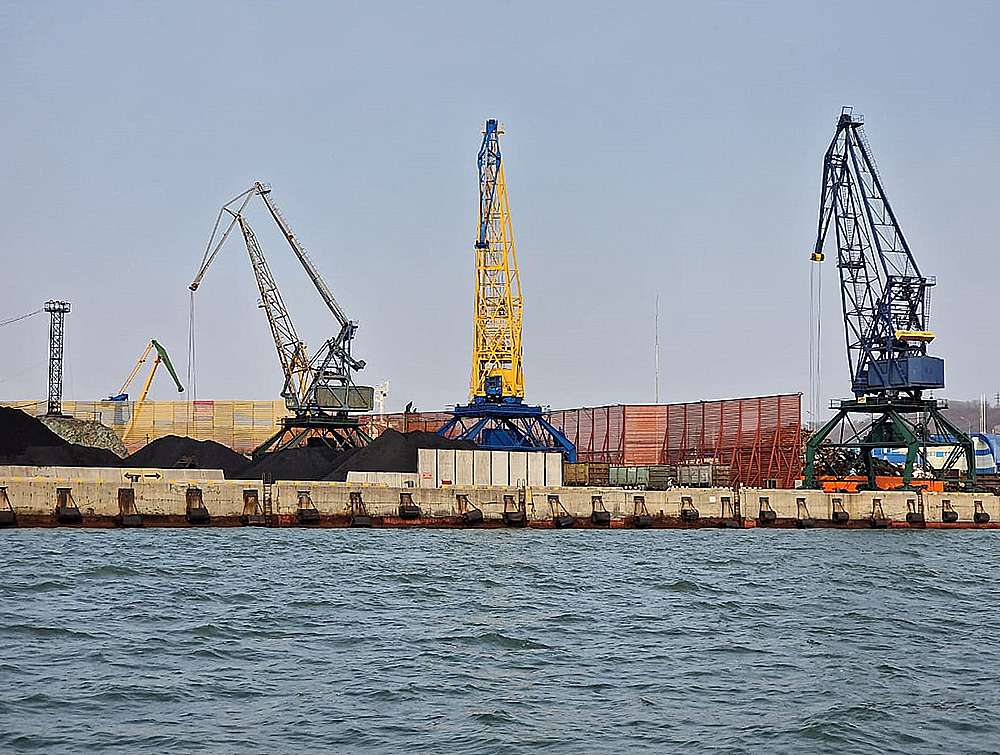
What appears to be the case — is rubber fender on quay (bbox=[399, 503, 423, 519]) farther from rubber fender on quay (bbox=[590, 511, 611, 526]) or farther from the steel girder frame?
the steel girder frame

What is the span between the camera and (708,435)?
91.5m

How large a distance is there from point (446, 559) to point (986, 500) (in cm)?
4086

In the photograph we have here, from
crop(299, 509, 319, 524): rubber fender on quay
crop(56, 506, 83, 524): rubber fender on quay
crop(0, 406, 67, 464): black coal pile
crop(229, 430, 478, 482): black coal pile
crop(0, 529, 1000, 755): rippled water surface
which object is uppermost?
crop(0, 406, 67, 464): black coal pile

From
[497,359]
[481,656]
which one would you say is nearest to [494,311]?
[497,359]

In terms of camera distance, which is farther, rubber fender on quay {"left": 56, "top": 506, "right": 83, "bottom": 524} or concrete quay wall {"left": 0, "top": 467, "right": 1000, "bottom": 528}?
concrete quay wall {"left": 0, "top": 467, "right": 1000, "bottom": 528}

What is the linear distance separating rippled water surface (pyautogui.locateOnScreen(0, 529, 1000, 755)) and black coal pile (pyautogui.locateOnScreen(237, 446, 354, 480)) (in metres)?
32.5

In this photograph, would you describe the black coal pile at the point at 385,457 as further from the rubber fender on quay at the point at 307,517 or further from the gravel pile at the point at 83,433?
the gravel pile at the point at 83,433

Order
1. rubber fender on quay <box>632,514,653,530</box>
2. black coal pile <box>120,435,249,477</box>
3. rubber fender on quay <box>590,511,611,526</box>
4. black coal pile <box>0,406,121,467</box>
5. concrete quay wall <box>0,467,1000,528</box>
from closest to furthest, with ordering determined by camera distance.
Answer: concrete quay wall <box>0,467,1000,528</box>, rubber fender on quay <box>590,511,611,526</box>, rubber fender on quay <box>632,514,653,530</box>, black coal pile <box>0,406,121,467</box>, black coal pile <box>120,435,249,477</box>

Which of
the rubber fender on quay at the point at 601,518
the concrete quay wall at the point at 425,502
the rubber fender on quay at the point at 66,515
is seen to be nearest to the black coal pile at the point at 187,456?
the concrete quay wall at the point at 425,502

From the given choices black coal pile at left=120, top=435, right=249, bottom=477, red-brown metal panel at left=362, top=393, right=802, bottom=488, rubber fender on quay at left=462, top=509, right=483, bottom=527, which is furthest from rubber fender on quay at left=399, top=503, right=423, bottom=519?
red-brown metal panel at left=362, top=393, right=802, bottom=488

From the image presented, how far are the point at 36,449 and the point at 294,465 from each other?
1553 cm

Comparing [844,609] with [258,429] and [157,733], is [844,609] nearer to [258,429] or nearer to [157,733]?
[157,733]

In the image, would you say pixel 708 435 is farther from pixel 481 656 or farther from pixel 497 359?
pixel 481 656

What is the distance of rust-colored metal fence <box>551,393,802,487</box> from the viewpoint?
278 ft
